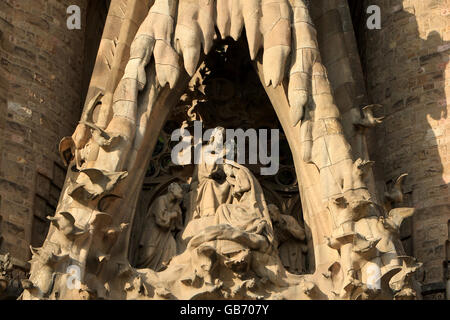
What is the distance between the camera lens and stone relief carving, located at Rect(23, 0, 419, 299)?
1515 cm

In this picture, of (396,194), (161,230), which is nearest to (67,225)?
(161,230)

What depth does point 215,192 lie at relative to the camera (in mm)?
16156

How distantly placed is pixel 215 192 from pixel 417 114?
2.97m

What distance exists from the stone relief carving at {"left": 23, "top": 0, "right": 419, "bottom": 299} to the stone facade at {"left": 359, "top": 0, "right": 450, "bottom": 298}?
3.99ft

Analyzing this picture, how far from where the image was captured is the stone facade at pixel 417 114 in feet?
56.0

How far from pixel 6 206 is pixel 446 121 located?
194 inches

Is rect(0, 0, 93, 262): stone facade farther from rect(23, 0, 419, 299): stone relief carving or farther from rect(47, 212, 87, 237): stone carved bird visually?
rect(47, 212, 87, 237): stone carved bird

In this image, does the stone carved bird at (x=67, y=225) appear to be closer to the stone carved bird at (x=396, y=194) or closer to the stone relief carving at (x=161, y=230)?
the stone relief carving at (x=161, y=230)

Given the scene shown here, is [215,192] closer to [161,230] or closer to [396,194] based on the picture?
[161,230]

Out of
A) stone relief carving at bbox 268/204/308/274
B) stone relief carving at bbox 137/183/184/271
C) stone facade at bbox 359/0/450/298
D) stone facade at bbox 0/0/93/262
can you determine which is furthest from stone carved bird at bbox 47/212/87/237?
stone facade at bbox 359/0/450/298

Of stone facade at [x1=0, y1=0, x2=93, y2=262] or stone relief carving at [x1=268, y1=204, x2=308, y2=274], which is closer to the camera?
stone relief carving at [x1=268, y1=204, x2=308, y2=274]

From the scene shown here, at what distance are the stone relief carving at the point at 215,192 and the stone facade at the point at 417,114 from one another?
3.99 ft

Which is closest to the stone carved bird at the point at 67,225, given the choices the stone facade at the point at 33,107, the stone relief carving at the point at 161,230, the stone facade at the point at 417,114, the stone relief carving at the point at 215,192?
the stone relief carving at the point at 215,192
